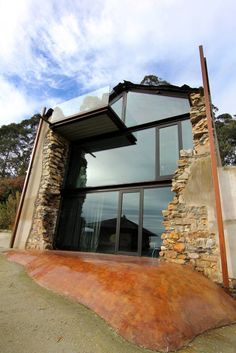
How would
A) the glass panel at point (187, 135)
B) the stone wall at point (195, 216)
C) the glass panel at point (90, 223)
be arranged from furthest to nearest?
the glass panel at point (90, 223)
the glass panel at point (187, 135)
the stone wall at point (195, 216)

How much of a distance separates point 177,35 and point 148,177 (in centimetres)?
445

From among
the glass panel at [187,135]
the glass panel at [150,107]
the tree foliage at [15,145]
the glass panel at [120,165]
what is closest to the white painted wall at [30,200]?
the glass panel at [120,165]

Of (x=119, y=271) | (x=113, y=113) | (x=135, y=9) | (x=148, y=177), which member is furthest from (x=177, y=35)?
(x=119, y=271)

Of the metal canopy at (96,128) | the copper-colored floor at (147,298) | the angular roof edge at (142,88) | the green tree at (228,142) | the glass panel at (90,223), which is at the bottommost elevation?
the copper-colored floor at (147,298)

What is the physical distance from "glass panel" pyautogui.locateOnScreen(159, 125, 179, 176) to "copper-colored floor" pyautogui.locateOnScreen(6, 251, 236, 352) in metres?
2.77

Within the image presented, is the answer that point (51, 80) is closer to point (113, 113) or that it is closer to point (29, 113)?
point (113, 113)

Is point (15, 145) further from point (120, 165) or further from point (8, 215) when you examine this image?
point (120, 165)

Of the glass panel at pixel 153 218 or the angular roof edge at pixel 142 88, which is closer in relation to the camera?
the glass panel at pixel 153 218

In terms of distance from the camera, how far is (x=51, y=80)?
28.3ft

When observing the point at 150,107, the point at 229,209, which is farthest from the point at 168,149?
the point at 229,209

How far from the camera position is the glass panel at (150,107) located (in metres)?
6.28

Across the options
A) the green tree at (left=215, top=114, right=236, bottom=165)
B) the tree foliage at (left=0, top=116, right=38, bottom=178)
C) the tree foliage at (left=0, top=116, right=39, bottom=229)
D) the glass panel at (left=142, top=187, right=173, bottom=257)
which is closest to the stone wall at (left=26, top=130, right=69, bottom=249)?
the glass panel at (left=142, top=187, right=173, bottom=257)

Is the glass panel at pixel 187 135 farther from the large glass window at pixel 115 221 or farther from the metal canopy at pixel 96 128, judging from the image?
the metal canopy at pixel 96 128

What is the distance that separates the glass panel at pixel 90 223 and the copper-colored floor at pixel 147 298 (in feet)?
7.35
